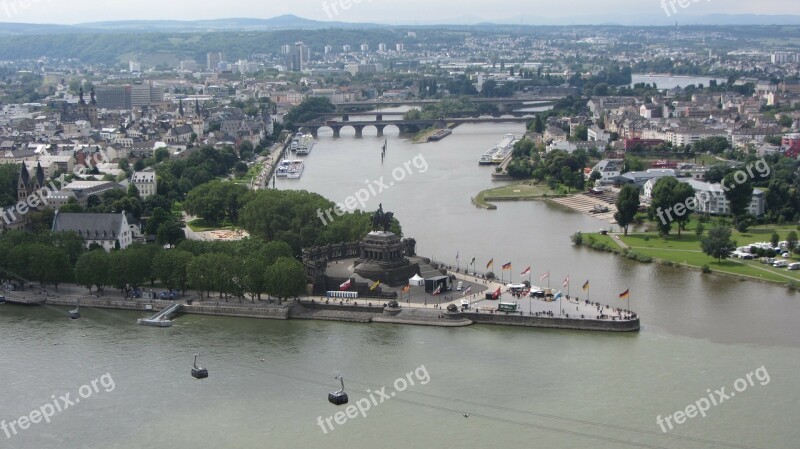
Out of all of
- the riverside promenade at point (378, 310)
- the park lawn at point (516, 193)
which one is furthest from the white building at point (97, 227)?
the park lawn at point (516, 193)

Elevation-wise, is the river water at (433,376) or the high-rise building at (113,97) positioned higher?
the river water at (433,376)

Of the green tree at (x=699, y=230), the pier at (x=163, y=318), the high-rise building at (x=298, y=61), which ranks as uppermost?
the green tree at (x=699, y=230)

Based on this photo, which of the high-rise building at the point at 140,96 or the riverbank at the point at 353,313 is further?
the high-rise building at the point at 140,96

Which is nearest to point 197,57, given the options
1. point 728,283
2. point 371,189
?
point 371,189

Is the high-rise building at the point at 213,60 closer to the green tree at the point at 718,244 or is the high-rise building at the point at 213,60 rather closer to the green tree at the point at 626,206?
the green tree at the point at 626,206

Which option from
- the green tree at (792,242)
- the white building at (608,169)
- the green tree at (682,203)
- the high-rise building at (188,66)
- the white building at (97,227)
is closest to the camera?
the white building at (97,227)

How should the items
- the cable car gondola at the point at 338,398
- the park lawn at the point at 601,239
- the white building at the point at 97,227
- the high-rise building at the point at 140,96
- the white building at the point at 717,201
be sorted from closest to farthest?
the cable car gondola at the point at 338,398, the white building at the point at 97,227, the park lawn at the point at 601,239, the white building at the point at 717,201, the high-rise building at the point at 140,96

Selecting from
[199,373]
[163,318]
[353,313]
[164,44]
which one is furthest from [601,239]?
[164,44]
